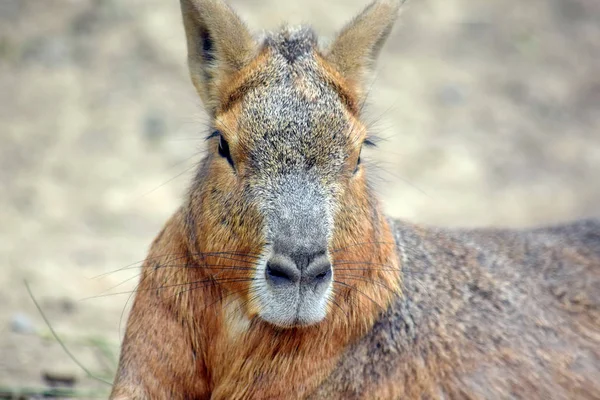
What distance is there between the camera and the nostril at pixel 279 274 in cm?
347

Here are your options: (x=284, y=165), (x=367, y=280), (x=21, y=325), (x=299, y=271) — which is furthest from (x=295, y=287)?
(x=21, y=325)

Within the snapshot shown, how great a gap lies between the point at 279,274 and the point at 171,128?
22.1ft

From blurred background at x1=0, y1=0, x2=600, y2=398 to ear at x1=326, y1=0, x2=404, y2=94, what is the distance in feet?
10.4

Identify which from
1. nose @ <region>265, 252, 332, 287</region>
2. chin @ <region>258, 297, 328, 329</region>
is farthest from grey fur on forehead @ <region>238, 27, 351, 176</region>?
chin @ <region>258, 297, 328, 329</region>

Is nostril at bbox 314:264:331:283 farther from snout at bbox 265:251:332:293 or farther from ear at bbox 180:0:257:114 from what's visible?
ear at bbox 180:0:257:114

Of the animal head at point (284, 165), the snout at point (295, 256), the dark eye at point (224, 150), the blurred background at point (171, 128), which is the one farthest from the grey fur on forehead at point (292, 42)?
the blurred background at point (171, 128)

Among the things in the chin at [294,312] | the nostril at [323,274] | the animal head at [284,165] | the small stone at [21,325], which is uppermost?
the animal head at [284,165]

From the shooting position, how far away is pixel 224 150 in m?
4.03

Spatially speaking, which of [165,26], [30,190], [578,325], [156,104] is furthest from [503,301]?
[165,26]

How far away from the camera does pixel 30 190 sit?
8.88m

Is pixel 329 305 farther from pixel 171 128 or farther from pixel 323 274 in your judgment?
pixel 171 128

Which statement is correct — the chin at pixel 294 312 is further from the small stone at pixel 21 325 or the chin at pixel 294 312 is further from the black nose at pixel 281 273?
the small stone at pixel 21 325

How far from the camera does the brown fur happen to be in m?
3.96

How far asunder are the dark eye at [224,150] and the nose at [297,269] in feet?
2.17
